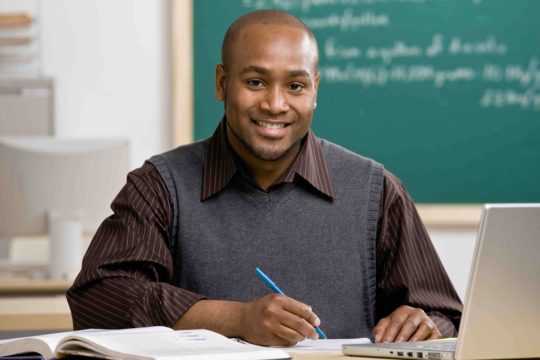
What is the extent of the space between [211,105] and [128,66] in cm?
36

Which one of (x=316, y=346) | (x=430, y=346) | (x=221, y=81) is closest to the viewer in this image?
(x=430, y=346)

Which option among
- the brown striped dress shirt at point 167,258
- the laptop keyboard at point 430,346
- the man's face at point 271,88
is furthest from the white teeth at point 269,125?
the laptop keyboard at point 430,346

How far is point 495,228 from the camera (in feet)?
4.10

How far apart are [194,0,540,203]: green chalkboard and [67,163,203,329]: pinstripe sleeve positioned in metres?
2.04

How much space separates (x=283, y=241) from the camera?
1.92 m

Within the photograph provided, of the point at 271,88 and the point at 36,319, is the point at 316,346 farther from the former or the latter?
the point at 36,319

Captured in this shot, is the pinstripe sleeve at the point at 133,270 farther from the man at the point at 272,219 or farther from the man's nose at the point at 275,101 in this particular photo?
the man's nose at the point at 275,101

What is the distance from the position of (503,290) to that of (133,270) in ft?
2.46

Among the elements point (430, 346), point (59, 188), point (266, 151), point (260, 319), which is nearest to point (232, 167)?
point (266, 151)

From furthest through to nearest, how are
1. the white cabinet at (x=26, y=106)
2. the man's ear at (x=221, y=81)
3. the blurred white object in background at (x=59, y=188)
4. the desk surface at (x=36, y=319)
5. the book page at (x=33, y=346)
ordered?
1. the white cabinet at (x=26, y=106)
2. the blurred white object in background at (x=59, y=188)
3. the desk surface at (x=36, y=319)
4. the man's ear at (x=221, y=81)
5. the book page at (x=33, y=346)

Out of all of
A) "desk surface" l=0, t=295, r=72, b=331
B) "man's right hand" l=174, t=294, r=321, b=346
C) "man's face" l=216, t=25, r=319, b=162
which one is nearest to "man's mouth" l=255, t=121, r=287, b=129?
"man's face" l=216, t=25, r=319, b=162

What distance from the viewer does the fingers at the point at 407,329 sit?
5.49ft

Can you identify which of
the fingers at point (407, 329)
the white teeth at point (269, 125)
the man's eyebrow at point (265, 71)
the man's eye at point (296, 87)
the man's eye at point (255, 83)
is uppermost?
the man's eyebrow at point (265, 71)

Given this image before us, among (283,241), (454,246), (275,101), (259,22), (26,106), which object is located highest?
(259,22)
